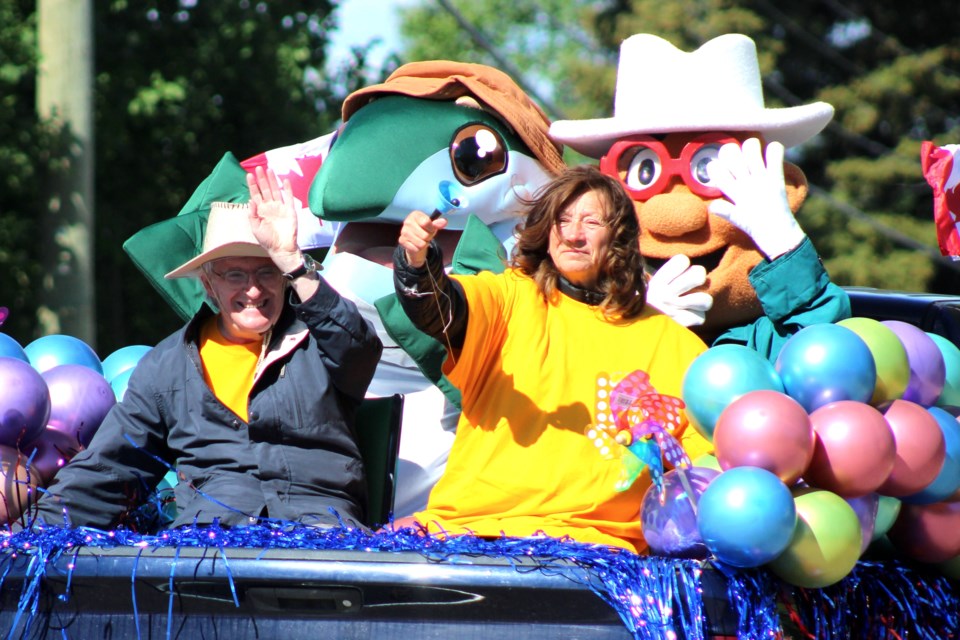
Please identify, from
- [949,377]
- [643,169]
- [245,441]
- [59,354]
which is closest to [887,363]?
[949,377]

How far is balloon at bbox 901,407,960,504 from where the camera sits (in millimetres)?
3008

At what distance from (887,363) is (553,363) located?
2.78ft

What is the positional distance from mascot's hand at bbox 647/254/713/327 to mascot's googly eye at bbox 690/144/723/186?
30 cm

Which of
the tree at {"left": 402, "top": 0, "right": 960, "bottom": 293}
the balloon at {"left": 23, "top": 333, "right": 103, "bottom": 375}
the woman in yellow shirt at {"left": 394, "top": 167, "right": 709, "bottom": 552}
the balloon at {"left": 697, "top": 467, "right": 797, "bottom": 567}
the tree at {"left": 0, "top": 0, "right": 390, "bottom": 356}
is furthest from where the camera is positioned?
the tree at {"left": 402, "top": 0, "right": 960, "bottom": 293}

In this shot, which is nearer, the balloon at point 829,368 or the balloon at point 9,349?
the balloon at point 829,368

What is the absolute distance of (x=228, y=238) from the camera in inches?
145

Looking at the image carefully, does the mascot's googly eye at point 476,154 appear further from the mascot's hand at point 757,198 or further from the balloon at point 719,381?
the balloon at point 719,381

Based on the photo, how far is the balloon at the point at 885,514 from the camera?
9.67ft

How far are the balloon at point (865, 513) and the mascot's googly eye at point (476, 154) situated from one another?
1.98m

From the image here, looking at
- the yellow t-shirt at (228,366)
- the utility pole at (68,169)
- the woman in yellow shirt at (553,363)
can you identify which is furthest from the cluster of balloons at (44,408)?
the utility pole at (68,169)

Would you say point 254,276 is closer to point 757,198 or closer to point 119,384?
point 119,384

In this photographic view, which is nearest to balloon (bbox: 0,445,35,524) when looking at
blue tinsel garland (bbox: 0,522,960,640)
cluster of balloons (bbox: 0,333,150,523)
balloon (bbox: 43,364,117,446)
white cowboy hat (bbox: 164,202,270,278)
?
cluster of balloons (bbox: 0,333,150,523)

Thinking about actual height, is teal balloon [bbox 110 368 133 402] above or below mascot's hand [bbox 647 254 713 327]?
below

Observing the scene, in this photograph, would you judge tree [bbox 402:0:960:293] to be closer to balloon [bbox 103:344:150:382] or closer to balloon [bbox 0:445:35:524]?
balloon [bbox 103:344:150:382]
